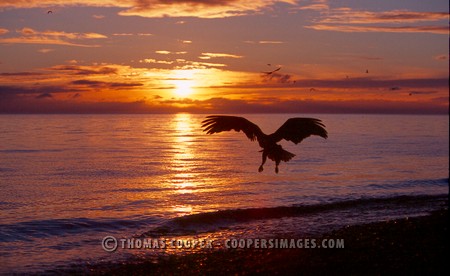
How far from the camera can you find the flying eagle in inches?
640

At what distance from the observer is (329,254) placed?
48.0ft

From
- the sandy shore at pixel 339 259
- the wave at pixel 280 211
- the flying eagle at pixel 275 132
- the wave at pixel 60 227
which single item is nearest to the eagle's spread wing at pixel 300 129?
the flying eagle at pixel 275 132

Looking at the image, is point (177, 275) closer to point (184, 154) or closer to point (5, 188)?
point (5, 188)

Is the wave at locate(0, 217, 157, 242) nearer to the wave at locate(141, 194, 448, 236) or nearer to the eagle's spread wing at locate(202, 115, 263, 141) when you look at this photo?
the wave at locate(141, 194, 448, 236)

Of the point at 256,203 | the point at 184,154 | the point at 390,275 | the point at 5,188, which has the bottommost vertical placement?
the point at 390,275

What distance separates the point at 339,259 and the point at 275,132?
4.62 meters

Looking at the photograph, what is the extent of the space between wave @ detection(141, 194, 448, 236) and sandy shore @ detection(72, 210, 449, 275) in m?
5.24

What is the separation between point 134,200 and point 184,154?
27.6 metres

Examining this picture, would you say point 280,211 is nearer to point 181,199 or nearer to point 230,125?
point 181,199

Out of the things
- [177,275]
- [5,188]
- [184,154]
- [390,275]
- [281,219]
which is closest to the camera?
[390,275]

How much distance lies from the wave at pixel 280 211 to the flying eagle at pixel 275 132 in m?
5.42

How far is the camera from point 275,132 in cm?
1675

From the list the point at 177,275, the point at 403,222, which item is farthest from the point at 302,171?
the point at 177,275

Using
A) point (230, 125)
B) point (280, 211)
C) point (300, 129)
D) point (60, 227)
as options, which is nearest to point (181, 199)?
point (280, 211)
